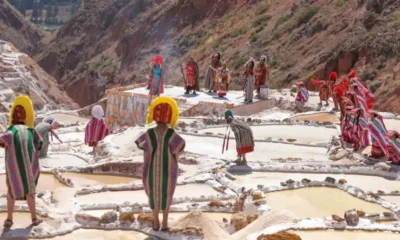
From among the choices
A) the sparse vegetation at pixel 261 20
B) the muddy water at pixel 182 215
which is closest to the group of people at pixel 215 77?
the muddy water at pixel 182 215

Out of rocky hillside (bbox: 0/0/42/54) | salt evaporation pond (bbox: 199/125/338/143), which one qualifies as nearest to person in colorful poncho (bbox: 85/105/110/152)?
salt evaporation pond (bbox: 199/125/338/143)

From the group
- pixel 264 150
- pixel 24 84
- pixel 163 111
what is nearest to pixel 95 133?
pixel 264 150

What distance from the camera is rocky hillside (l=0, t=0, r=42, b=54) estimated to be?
8169 cm

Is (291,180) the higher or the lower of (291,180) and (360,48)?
the lower

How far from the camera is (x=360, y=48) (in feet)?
109

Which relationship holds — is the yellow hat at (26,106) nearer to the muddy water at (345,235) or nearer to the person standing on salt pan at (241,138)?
the muddy water at (345,235)

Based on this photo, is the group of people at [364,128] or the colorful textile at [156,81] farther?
the colorful textile at [156,81]

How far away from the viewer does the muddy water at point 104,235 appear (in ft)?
25.9

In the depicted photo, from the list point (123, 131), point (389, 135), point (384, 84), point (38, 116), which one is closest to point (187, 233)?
point (389, 135)

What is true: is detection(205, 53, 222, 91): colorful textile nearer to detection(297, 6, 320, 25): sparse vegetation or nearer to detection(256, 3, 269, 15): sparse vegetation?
detection(297, 6, 320, 25): sparse vegetation

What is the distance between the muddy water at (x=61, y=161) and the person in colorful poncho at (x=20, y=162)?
5975mm

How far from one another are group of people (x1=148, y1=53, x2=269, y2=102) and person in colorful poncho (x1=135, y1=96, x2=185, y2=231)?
13.5 m

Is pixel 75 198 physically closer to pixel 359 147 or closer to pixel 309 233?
pixel 309 233

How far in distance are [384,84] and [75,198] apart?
2054cm
